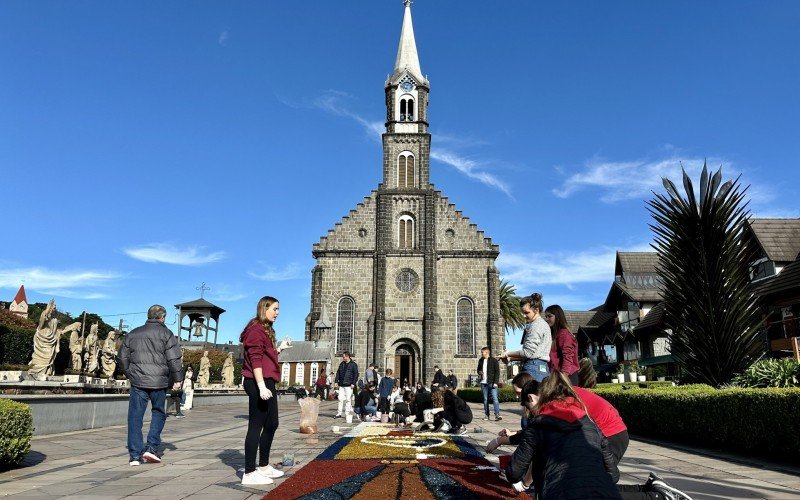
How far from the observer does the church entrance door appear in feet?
117

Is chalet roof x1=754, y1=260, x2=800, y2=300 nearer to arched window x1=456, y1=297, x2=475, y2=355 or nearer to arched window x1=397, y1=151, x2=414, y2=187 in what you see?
arched window x1=456, y1=297, x2=475, y2=355

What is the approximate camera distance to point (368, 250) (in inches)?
1455

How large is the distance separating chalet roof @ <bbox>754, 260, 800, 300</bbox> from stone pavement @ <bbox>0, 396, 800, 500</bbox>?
515 inches

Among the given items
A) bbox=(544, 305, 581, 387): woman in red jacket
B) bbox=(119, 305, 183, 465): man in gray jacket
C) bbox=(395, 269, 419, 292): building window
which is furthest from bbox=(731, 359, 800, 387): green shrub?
bbox=(395, 269, 419, 292): building window

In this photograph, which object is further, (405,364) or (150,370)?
(405,364)

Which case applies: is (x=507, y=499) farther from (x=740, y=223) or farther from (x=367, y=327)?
(x=367, y=327)

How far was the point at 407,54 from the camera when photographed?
42156 mm

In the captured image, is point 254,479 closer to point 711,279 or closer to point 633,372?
point 711,279

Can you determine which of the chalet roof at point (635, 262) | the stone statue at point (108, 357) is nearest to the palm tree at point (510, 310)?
the chalet roof at point (635, 262)

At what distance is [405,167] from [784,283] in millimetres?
24492

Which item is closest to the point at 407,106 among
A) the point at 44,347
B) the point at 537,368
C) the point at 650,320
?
the point at 650,320

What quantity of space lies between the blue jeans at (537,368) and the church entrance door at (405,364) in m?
29.4

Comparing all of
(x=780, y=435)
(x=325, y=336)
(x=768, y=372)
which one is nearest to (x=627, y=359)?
(x=325, y=336)

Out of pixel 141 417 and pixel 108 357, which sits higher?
pixel 108 357
